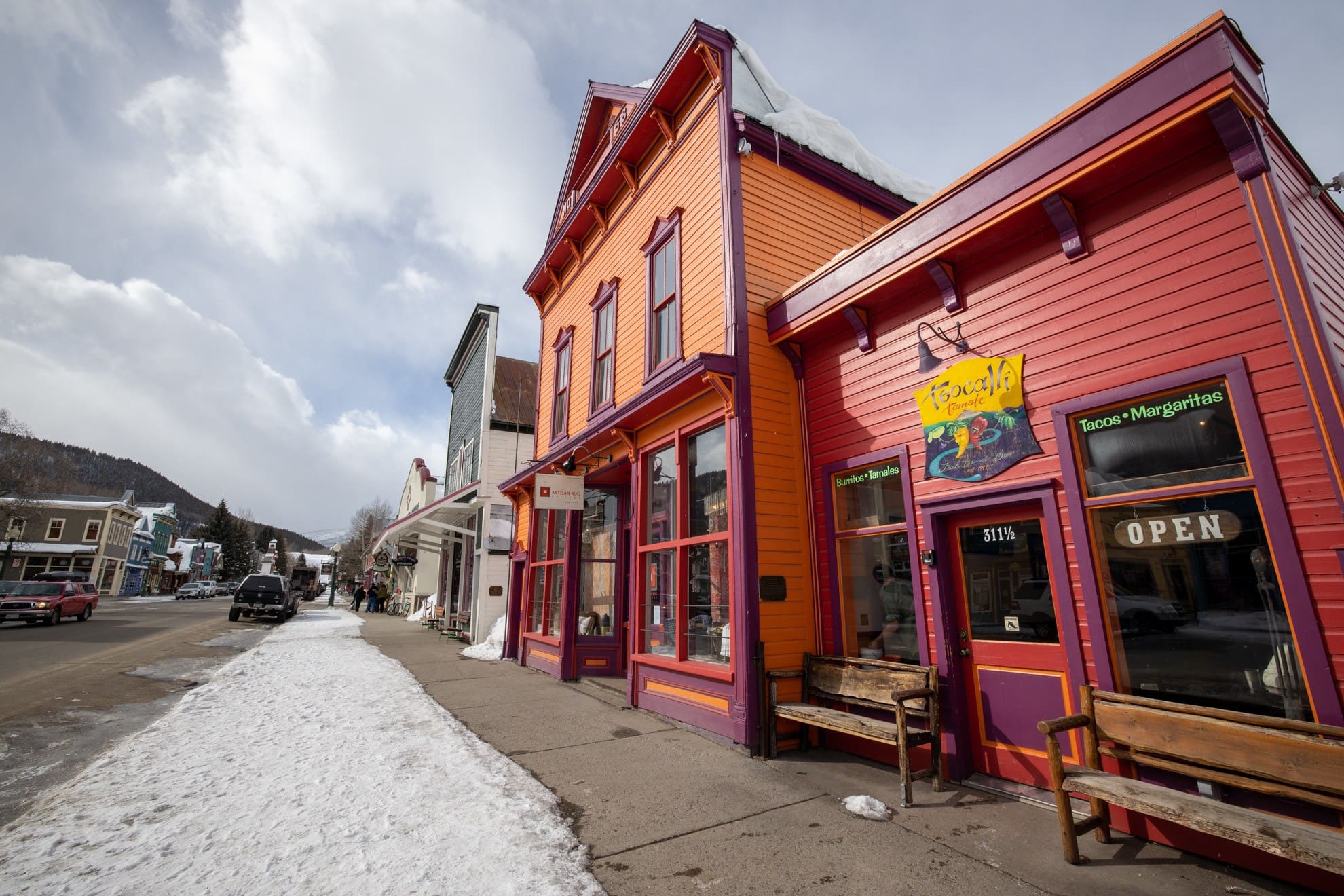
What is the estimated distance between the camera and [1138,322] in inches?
176

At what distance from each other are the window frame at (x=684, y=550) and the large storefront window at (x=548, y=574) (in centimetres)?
295

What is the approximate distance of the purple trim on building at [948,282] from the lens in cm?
577

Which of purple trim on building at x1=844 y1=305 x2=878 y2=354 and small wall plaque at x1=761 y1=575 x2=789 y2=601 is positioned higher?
purple trim on building at x1=844 y1=305 x2=878 y2=354

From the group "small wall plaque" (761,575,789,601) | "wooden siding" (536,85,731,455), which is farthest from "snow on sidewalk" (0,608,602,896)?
"wooden siding" (536,85,731,455)

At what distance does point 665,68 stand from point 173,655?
53.7 ft

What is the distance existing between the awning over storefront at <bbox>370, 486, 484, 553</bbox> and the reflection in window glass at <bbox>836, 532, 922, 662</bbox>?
1395 centimetres

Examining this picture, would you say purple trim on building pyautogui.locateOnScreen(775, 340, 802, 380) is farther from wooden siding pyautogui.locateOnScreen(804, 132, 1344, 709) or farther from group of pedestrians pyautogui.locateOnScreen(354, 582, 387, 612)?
group of pedestrians pyautogui.locateOnScreen(354, 582, 387, 612)

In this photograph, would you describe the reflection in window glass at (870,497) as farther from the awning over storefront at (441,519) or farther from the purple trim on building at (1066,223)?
the awning over storefront at (441,519)

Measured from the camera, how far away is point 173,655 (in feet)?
45.0

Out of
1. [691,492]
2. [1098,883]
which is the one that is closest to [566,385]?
[691,492]

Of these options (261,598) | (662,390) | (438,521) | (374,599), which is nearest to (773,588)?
(662,390)

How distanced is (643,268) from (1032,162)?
6.26 m

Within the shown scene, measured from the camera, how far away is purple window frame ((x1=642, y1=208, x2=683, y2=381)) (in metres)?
8.82

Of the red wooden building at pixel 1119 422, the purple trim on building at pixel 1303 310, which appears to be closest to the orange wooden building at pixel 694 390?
the red wooden building at pixel 1119 422
